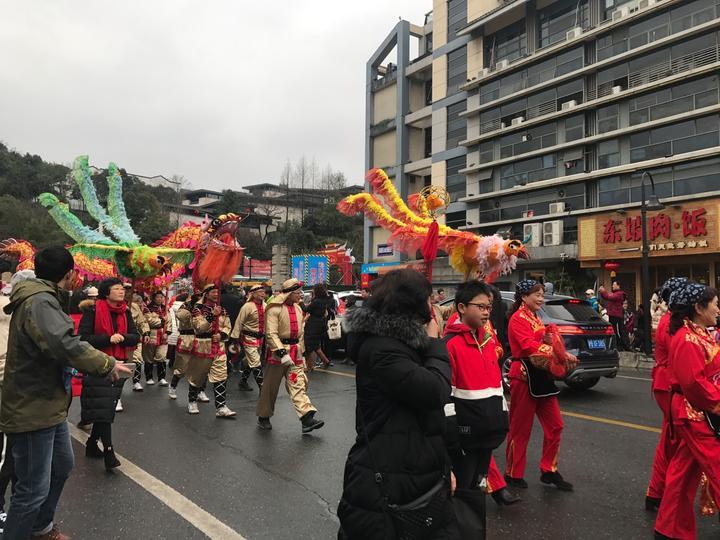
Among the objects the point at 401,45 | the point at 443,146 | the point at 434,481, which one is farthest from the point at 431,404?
the point at 401,45

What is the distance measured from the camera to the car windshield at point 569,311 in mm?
8523

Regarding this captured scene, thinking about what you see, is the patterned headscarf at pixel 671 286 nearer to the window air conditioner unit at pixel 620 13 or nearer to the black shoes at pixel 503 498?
the black shoes at pixel 503 498

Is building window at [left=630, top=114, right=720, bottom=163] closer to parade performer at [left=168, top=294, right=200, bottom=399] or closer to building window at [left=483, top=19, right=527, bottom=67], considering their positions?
building window at [left=483, top=19, right=527, bottom=67]

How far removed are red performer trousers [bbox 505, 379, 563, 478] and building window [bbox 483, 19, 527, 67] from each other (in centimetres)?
3194

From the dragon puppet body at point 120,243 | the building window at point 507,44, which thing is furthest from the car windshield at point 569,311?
the building window at point 507,44

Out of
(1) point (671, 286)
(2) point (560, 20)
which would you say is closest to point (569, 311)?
(1) point (671, 286)

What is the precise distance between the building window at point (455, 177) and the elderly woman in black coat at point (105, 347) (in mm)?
32225

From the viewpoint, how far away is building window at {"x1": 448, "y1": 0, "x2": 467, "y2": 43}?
3612 centimetres

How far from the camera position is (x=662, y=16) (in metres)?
25.5

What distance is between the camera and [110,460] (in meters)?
4.98

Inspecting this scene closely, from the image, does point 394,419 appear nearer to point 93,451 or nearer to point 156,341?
point 93,451

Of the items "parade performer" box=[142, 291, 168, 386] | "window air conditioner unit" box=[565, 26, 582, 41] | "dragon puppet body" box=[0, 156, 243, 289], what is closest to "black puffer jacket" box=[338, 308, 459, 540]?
"dragon puppet body" box=[0, 156, 243, 289]

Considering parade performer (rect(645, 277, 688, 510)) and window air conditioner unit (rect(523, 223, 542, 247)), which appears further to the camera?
window air conditioner unit (rect(523, 223, 542, 247))

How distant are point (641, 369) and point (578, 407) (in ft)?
18.7
